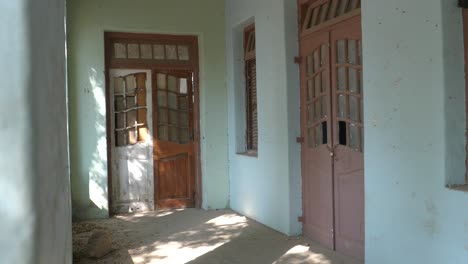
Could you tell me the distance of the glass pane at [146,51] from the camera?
6023 mm

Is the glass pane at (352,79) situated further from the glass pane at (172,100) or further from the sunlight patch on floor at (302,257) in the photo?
the glass pane at (172,100)

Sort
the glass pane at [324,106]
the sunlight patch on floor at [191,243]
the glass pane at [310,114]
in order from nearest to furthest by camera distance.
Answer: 1. the sunlight patch on floor at [191,243]
2. the glass pane at [324,106]
3. the glass pane at [310,114]

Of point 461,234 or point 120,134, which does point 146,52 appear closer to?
point 120,134

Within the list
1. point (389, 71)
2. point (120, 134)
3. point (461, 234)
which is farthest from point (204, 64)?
point (461, 234)

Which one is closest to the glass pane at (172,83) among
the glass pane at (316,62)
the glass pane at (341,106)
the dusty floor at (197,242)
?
the dusty floor at (197,242)

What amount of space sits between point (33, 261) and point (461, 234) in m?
2.22

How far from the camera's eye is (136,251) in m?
4.16

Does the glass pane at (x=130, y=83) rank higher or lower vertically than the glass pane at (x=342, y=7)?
lower

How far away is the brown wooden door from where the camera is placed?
20.0 ft

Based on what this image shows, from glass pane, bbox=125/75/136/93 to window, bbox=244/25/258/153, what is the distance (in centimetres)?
158

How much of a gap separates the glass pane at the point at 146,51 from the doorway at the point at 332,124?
2.46 m

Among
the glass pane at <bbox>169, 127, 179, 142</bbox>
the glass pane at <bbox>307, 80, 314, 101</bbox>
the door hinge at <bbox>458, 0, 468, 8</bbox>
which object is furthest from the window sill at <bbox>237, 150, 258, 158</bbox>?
the door hinge at <bbox>458, 0, 468, 8</bbox>

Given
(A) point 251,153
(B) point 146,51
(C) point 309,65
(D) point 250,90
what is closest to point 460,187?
(C) point 309,65

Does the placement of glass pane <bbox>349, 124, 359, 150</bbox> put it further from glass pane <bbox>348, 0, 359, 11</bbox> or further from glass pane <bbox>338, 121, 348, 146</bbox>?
glass pane <bbox>348, 0, 359, 11</bbox>
